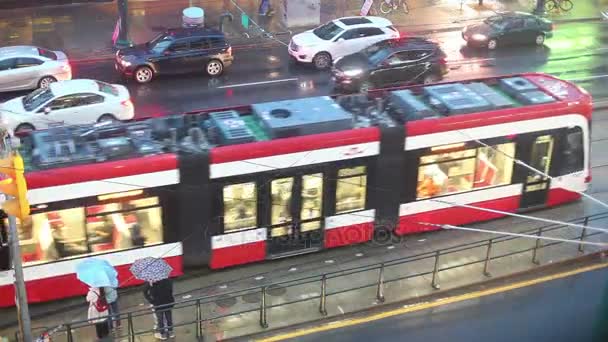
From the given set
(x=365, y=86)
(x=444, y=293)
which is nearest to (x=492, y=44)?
(x=365, y=86)

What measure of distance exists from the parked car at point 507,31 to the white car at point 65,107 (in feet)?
44.1

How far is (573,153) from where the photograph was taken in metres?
18.0

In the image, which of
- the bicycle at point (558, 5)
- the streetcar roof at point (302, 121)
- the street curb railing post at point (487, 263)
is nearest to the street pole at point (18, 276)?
the streetcar roof at point (302, 121)

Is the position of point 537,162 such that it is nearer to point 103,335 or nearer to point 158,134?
point 158,134

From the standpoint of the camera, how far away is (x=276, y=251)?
16188 millimetres

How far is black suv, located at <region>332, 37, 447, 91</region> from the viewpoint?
81.4 feet

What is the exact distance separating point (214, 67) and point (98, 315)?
13826 millimetres

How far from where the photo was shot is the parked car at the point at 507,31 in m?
29.3

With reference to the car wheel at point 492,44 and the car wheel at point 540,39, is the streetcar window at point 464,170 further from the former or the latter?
the car wheel at point 540,39

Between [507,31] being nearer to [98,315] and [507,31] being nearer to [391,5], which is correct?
[391,5]

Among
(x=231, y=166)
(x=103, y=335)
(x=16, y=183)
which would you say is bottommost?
(x=103, y=335)

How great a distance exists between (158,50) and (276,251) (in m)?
11.4

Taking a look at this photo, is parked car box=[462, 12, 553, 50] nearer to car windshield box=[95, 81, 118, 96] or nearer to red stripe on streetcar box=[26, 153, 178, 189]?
car windshield box=[95, 81, 118, 96]

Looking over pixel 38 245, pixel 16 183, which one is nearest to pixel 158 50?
pixel 38 245
